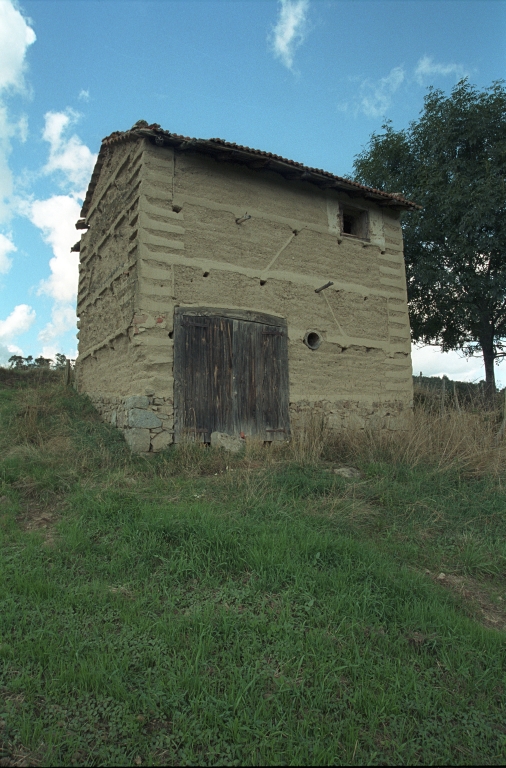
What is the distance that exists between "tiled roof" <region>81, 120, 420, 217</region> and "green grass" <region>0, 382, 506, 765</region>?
5730 millimetres

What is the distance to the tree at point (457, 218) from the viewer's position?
14938 millimetres

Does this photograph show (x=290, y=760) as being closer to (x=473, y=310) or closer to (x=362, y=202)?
(x=362, y=202)

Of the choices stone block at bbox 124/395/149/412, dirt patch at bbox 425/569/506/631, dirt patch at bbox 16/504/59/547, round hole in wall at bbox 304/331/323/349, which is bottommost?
dirt patch at bbox 425/569/506/631

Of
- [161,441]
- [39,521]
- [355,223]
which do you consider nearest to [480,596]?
[39,521]

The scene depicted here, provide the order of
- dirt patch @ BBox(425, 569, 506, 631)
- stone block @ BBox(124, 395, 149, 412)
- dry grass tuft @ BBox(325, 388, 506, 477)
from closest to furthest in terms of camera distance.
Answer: dirt patch @ BBox(425, 569, 506, 631) < dry grass tuft @ BBox(325, 388, 506, 477) < stone block @ BBox(124, 395, 149, 412)

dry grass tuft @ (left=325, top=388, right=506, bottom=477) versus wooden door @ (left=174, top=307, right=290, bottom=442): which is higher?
wooden door @ (left=174, top=307, right=290, bottom=442)

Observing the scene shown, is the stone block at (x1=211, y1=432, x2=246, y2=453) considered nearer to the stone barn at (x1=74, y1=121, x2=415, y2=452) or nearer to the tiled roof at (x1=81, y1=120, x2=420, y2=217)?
the stone barn at (x1=74, y1=121, x2=415, y2=452)

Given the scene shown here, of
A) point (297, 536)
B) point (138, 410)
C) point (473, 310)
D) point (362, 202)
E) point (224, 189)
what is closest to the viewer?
point (297, 536)

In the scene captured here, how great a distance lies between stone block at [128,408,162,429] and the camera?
7.50m

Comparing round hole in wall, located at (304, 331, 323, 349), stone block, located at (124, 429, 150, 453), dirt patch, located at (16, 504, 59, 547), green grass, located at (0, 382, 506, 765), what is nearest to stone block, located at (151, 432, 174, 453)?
stone block, located at (124, 429, 150, 453)

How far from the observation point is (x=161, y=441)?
7641 millimetres

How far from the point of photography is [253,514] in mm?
4910

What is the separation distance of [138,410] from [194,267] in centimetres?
261

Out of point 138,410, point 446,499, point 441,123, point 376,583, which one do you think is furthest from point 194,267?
point 441,123
